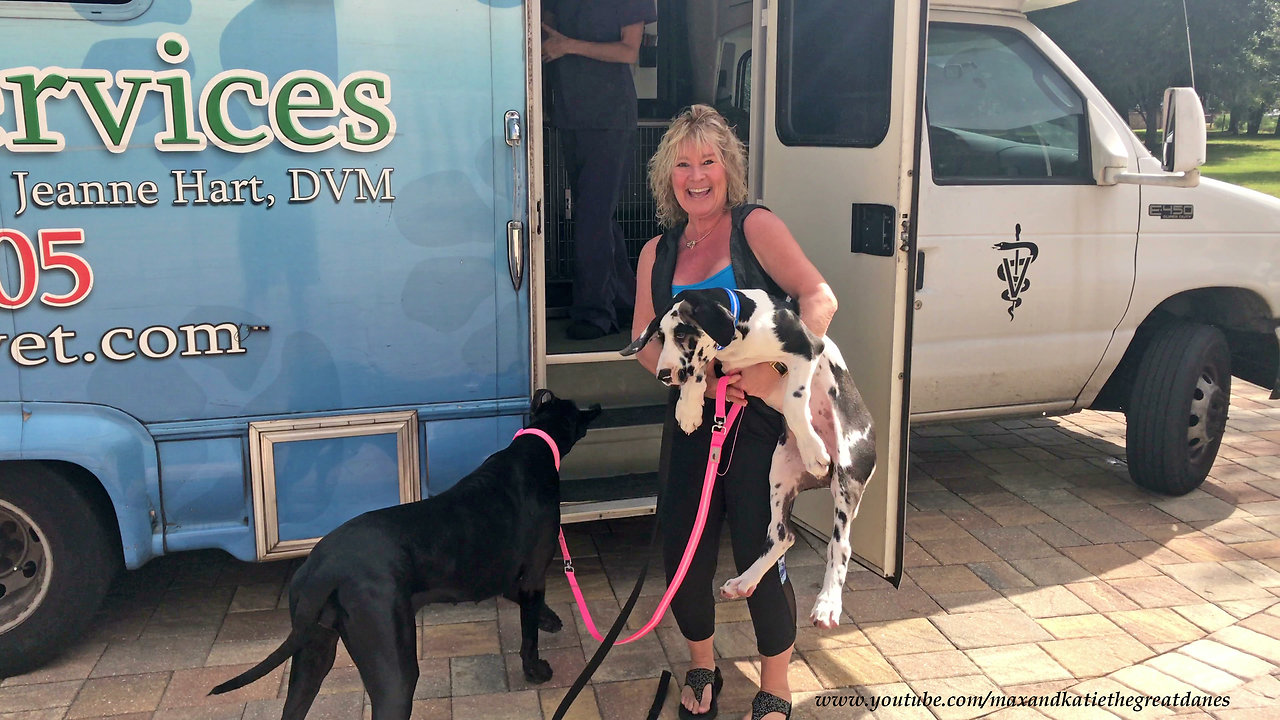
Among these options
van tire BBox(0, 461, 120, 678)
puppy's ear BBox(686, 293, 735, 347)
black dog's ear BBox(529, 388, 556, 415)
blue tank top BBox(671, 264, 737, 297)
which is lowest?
van tire BBox(0, 461, 120, 678)

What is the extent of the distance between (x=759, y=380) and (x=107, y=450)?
2153 millimetres

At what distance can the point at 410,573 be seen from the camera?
8.89 ft

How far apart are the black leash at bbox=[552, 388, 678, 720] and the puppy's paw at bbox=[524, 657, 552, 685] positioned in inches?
10.0

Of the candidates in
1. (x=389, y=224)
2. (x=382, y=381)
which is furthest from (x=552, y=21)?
(x=382, y=381)

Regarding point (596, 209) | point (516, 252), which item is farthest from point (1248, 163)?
point (516, 252)

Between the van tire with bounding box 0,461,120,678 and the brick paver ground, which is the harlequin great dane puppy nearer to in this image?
the brick paver ground

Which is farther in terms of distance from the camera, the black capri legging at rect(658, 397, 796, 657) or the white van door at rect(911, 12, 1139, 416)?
the white van door at rect(911, 12, 1139, 416)

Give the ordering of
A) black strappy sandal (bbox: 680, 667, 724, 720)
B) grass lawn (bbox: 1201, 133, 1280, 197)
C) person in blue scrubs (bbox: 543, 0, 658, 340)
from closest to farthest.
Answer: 1. black strappy sandal (bbox: 680, 667, 724, 720)
2. person in blue scrubs (bbox: 543, 0, 658, 340)
3. grass lawn (bbox: 1201, 133, 1280, 197)

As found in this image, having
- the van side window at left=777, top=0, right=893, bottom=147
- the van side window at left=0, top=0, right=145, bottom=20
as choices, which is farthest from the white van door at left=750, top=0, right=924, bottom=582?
the van side window at left=0, top=0, right=145, bottom=20

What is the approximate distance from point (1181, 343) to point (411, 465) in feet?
12.4

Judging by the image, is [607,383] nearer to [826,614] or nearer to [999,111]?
[826,614]

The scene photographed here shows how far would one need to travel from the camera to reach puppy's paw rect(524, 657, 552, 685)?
3336 millimetres

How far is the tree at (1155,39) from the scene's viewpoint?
18562 millimetres

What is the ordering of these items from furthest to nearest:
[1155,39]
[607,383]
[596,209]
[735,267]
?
[1155,39]
[596,209]
[607,383]
[735,267]
